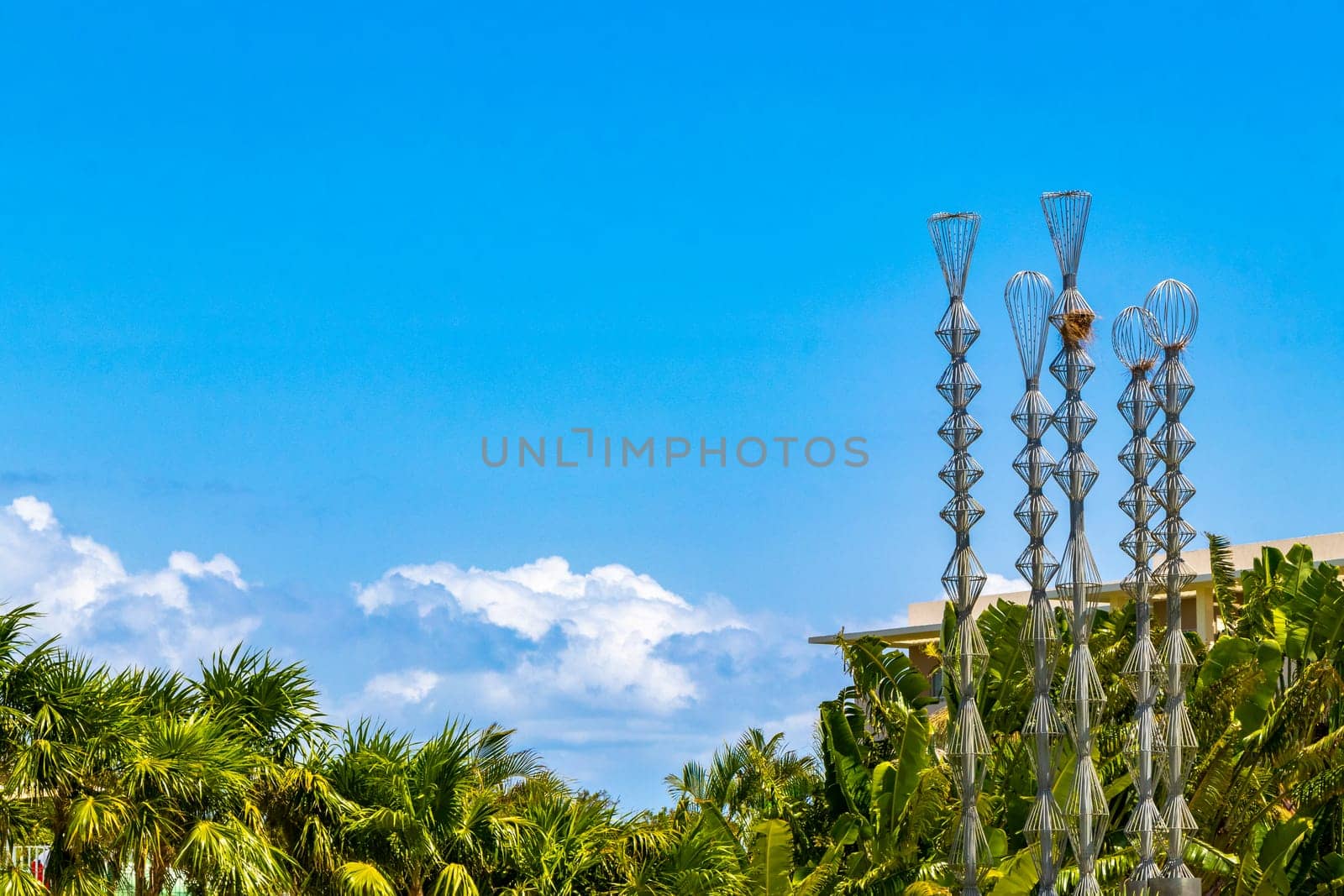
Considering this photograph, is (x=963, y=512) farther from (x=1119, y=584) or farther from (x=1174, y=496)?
(x=1119, y=584)

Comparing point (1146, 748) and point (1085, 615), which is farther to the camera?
point (1146, 748)

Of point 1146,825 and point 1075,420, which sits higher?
point 1075,420

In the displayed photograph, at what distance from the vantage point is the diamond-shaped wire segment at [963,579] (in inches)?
811

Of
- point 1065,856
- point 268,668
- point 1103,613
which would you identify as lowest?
point 1065,856

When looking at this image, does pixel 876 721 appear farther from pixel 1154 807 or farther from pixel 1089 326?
pixel 1089 326

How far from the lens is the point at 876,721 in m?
29.6

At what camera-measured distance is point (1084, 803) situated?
21250 mm

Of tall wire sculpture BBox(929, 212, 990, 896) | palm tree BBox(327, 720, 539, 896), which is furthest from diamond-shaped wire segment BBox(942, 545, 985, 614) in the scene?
palm tree BBox(327, 720, 539, 896)

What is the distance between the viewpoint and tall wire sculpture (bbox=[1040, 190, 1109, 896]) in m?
21.5

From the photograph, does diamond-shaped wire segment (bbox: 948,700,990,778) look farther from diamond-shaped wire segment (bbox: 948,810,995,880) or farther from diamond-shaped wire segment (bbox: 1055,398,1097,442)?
diamond-shaped wire segment (bbox: 1055,398,1097,442)

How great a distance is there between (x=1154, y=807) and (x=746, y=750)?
11.2 metres

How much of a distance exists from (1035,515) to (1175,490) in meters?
2.51

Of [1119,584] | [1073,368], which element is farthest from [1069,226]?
[1119,584]

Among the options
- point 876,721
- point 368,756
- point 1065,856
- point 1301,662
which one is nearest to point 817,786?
point 876,721
